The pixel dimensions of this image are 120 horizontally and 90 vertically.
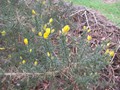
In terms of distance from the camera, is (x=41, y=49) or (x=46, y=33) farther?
(x=41, y=49)

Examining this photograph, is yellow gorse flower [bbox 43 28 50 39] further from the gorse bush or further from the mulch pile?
the mulch pile

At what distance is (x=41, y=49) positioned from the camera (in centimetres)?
273

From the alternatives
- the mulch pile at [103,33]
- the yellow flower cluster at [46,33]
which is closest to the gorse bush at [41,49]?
the yellow flower cluster at [46,33]

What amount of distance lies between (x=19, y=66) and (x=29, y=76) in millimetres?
117

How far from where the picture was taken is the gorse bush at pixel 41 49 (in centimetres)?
250

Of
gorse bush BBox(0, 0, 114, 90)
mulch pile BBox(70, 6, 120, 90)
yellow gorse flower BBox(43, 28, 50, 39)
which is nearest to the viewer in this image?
yellow gorse flower BBox(43, 28, 50, 39)

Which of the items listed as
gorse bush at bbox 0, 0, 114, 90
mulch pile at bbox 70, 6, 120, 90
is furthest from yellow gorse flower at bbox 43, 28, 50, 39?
mulch pile at bbox 70, 6, 120, 90

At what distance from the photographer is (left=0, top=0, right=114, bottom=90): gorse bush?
8.20ft

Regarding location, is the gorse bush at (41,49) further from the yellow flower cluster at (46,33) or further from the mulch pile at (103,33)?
the mulch pile at (103,33)

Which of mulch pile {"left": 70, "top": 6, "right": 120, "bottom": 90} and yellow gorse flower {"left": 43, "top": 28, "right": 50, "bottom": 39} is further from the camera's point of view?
mulch pile {"left": 70, "top": 6, "right": 120, "bottom": 90}

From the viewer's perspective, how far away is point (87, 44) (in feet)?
8.41

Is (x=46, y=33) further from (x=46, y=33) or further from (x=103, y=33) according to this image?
(x=103, y=33)

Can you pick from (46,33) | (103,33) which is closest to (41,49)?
(46,33)

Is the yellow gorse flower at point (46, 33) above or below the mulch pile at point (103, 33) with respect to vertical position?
above
